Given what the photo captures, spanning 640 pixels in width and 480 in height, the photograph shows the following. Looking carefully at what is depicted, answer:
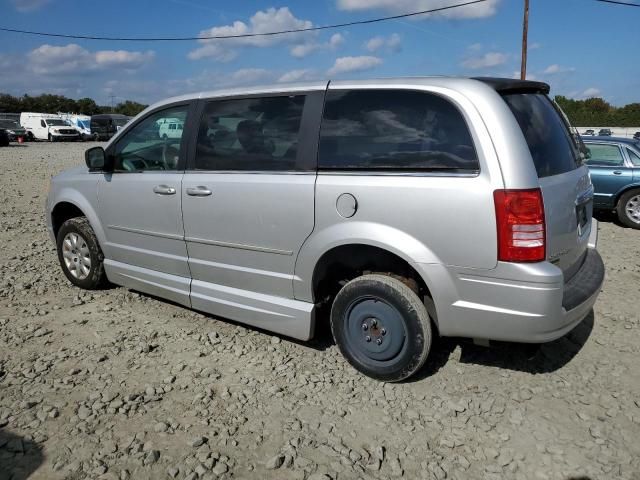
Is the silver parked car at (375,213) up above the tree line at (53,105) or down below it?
below

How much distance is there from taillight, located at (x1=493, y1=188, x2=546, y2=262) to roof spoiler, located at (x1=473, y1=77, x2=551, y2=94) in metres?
0.68

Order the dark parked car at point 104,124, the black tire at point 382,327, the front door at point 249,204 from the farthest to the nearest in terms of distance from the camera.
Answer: the dark parked car at point 104,124
the front door at point 249,204
the black tire at point 382,327

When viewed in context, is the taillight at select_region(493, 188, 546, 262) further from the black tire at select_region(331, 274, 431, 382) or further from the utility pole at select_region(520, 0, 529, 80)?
the utility pole at select_region(520, 0, 529, 80)

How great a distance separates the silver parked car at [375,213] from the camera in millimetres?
2783

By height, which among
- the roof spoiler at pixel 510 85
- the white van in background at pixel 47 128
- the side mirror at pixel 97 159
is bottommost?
the side mirror at pixel 97 159

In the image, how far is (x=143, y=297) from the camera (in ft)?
16.3

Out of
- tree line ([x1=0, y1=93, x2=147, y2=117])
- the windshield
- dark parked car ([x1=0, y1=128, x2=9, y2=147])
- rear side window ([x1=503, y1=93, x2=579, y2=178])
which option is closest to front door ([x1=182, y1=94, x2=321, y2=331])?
rear side window ([x1=503, y1=93, x2=579, y2=178])

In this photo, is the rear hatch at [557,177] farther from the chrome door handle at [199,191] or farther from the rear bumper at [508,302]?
the chrome door handle at [199,191]

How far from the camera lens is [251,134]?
3.68m

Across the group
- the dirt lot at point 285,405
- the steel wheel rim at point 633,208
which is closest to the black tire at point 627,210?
the steel wheel rim at point 633,208

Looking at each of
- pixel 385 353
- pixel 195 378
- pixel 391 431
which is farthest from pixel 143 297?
pixel 391 431

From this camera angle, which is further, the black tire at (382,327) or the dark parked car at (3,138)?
the dark parked car at (3,138)

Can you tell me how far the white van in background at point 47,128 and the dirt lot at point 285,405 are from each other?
40120mm

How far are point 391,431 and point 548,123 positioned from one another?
216cm
